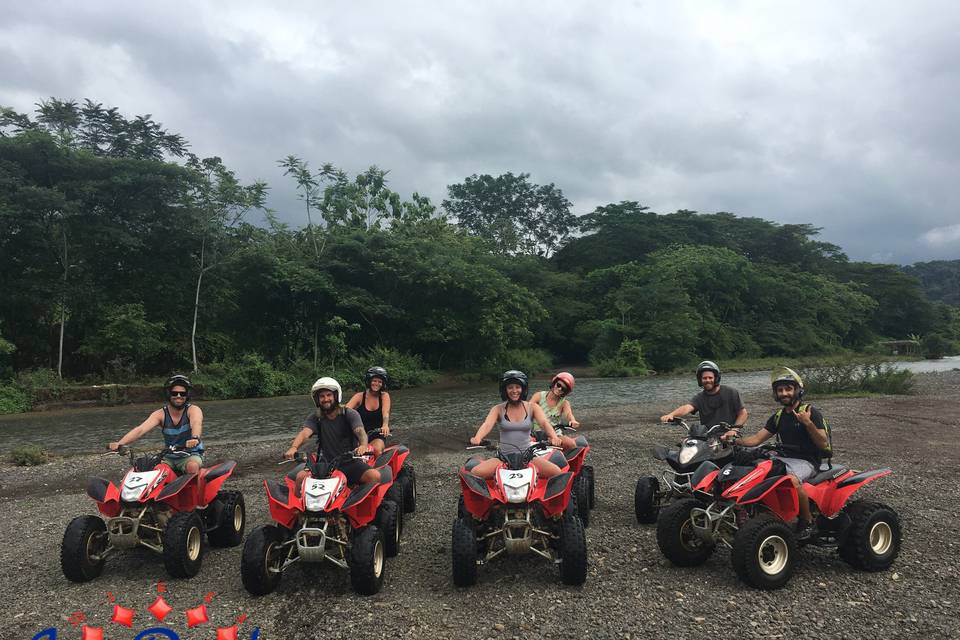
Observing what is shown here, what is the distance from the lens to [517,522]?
15.1ft

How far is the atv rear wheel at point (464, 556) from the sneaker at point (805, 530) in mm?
2586

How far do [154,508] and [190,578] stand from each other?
0.64m

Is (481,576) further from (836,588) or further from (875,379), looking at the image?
(875,379)

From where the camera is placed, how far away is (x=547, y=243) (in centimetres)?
7088

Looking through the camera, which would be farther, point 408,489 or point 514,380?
point 408,489

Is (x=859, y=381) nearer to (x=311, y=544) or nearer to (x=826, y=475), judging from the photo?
(x=826, y=475)

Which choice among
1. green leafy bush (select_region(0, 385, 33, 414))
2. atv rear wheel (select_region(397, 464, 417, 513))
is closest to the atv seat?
atv rear wheel (select_region(397, 464, 417, 513))

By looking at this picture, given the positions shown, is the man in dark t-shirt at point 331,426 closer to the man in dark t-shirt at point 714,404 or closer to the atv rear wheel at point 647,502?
the atv rear wheel at point 647,502

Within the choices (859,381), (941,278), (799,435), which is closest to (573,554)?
(799,435)

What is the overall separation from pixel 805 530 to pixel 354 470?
3737 mm

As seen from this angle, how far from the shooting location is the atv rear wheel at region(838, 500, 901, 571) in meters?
4.84

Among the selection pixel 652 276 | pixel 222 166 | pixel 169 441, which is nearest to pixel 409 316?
pixel 222 166

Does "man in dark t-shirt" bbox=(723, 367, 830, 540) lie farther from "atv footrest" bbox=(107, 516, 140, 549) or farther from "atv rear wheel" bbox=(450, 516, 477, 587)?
"atv footrest" bbox=(107, 516, 140, 549)

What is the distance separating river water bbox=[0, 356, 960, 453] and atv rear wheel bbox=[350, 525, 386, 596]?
7946 millimetres
